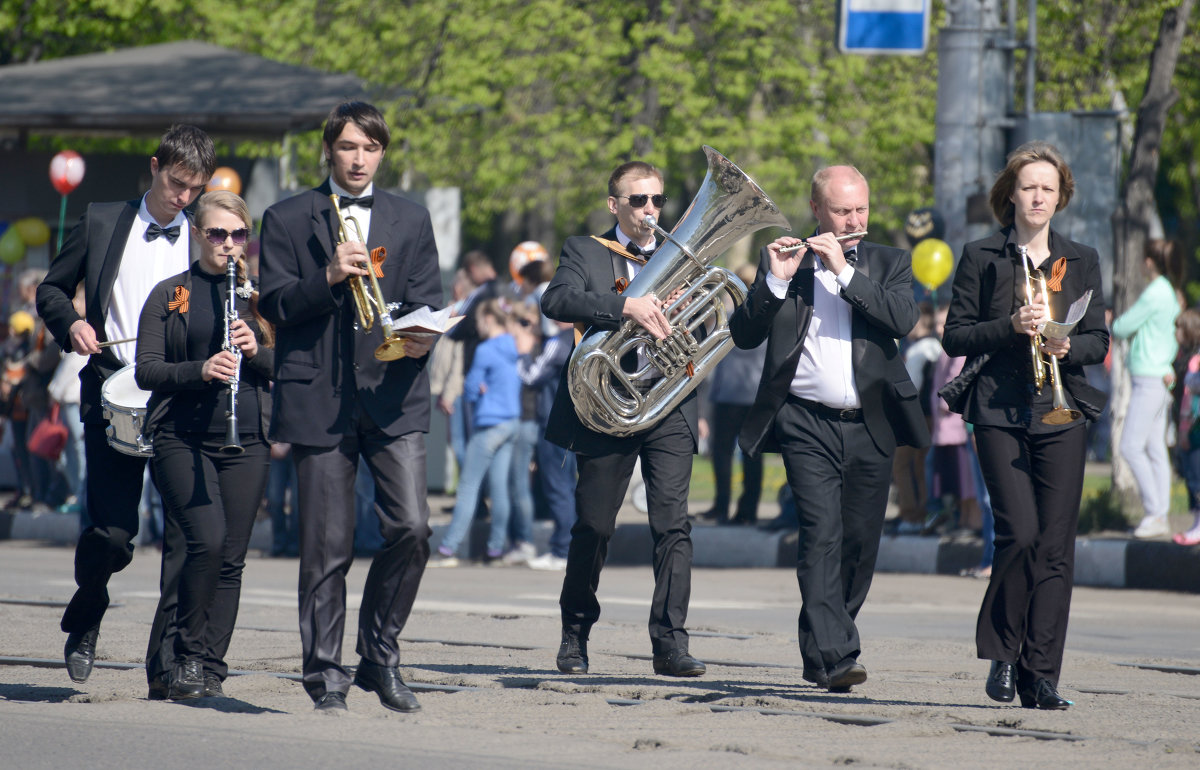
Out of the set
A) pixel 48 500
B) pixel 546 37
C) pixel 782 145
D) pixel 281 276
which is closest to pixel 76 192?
pixel 48 500

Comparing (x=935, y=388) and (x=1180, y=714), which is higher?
(x=935, y=388)

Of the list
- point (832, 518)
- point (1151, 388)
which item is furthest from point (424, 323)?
point (1151, 388)

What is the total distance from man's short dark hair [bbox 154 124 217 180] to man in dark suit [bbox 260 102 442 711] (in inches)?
30.9

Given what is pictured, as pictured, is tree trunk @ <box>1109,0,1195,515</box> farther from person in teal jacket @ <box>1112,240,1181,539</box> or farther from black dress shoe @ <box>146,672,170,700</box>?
black dress shoe @ <box>146,672,170,700</box>

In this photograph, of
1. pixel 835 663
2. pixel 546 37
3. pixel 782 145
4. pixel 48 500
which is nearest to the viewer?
pixel 835 663

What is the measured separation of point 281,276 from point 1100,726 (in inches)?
125

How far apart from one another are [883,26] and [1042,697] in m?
6.81

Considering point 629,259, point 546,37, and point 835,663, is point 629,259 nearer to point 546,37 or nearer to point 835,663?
point 835,663

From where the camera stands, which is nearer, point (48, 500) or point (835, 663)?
point (835, 663)

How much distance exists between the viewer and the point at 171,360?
6.47 metres

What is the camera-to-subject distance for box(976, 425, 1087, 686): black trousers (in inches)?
249

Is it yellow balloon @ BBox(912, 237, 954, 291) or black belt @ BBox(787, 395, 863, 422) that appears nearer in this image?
black belt @ BBox(787, 395, 863, 422)

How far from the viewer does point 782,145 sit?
73.5ft

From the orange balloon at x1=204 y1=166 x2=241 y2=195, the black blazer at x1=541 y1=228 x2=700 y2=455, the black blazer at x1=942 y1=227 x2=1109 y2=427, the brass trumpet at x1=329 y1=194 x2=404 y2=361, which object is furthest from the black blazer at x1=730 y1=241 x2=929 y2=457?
the orange balloon at x1=204 y1=166 x2=241 y2=195
